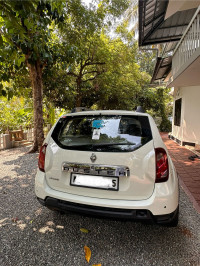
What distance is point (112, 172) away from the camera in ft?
6.09

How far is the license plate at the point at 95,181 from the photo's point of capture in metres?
1.86

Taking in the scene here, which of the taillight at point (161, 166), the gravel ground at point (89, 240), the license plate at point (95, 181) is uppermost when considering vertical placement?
the taillight at point (161, 166)

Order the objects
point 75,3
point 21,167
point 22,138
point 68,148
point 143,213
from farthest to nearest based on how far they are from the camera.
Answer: point 22,138, point 75,3, point 21,167, point 68,148, point 143,213

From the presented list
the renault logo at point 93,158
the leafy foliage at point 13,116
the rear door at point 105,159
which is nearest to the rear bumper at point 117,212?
the rear door at point 105,159

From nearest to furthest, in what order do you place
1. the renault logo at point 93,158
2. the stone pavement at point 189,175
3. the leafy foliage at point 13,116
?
the renault logo at point 93,158 → the stone pavement at point 189,175 → the leafy foliage at point 13,116

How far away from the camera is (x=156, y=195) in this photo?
70.0 inches

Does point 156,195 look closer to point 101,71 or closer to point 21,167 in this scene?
point 21,167

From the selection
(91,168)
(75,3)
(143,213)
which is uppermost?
(75,3)

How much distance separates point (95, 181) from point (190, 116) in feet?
24.5

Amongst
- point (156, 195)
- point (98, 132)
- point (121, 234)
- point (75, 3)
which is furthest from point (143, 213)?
point (75, 3)

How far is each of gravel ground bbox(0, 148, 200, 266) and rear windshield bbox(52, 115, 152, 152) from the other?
102 centimetres

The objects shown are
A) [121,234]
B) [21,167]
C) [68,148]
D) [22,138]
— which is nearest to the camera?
[68,148]

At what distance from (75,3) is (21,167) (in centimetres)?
634

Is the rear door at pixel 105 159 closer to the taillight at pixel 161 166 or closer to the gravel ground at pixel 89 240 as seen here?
the taillight at pixel 161 166
